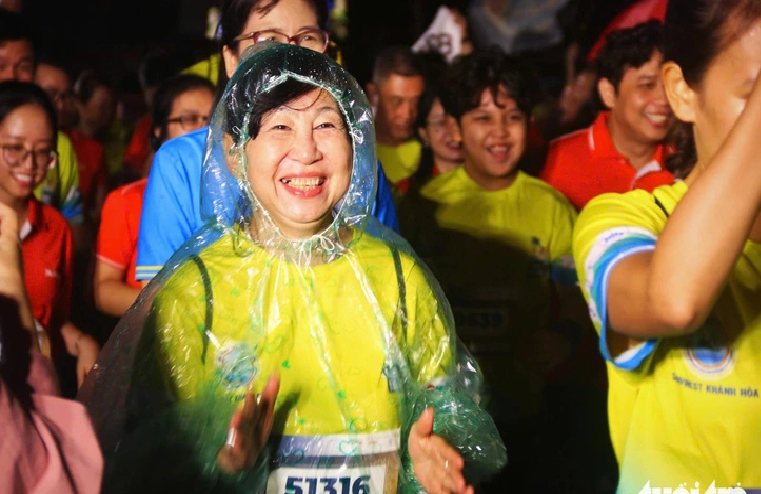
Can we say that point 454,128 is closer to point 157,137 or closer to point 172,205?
point 157,137

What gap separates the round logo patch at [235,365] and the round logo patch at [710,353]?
0.89 m

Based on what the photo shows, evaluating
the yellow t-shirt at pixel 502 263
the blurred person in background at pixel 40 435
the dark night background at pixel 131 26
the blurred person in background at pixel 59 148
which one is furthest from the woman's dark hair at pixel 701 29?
the dark night background at pixel 131 26

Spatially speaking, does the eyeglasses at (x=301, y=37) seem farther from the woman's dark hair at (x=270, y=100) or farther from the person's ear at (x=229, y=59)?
the woman's dark hair at (x=270, y=100)

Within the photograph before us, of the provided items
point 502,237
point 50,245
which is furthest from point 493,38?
point 50,245

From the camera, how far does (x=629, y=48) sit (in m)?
4.13

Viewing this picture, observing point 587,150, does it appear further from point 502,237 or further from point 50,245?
point 50,245

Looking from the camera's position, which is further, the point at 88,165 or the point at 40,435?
the point at 88,165

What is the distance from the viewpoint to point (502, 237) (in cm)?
370

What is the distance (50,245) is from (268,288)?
2031 millimetres

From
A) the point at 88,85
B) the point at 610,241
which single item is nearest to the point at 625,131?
the point at 610,241

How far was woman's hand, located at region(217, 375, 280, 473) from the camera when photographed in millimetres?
1622

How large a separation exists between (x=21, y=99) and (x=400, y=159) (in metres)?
2.18

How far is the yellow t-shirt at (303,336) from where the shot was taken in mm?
1771

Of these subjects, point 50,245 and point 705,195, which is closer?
point 705,195
